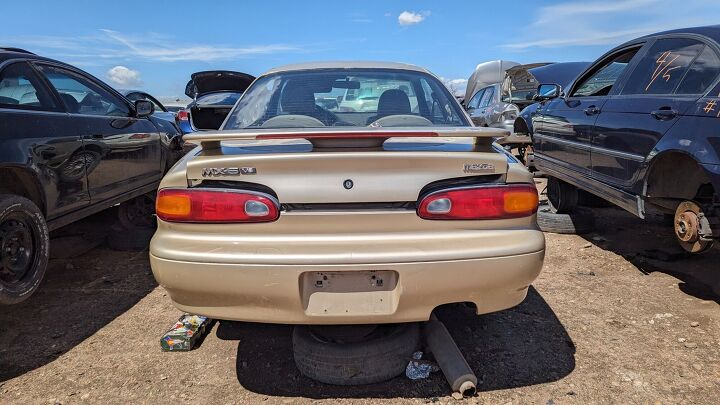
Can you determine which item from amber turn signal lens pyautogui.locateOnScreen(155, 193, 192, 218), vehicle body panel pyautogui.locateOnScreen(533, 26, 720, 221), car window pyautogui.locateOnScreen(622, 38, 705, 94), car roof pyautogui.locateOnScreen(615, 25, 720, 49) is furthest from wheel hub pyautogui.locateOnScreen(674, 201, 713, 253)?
amber turn signal lens pyautogui.locateOnScreen(155, 193, 192, 218)

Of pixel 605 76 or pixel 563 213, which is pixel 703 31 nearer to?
pixel 605 76

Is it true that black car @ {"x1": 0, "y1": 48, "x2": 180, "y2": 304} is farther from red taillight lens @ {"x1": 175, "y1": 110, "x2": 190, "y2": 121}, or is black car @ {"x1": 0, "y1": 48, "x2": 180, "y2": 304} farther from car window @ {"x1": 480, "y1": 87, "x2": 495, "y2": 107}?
car window @ {"x1": 480, "y1": 87, "x2": 495, "y2": 107}

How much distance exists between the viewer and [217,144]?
2.20 metres

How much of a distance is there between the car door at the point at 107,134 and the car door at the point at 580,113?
13.6 ft

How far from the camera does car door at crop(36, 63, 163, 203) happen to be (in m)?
3.82

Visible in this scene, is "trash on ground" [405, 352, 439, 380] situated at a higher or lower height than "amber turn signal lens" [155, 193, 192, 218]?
lower

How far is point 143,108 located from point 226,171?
124 inches

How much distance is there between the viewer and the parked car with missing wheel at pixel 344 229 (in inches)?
79.3

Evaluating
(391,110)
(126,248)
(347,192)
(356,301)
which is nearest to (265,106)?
(391,110)

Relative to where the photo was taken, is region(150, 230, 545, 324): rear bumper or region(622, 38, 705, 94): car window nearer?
region(150, 230, 545, 324): rear bumper

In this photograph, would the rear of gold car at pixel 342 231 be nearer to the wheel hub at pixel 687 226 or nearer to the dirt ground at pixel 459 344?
the dirt ground at pixel 459 344

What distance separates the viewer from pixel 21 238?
3.01 metres

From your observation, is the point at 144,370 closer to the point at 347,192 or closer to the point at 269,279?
the point at 269,279

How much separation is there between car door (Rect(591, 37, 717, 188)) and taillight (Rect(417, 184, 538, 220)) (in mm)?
1722
